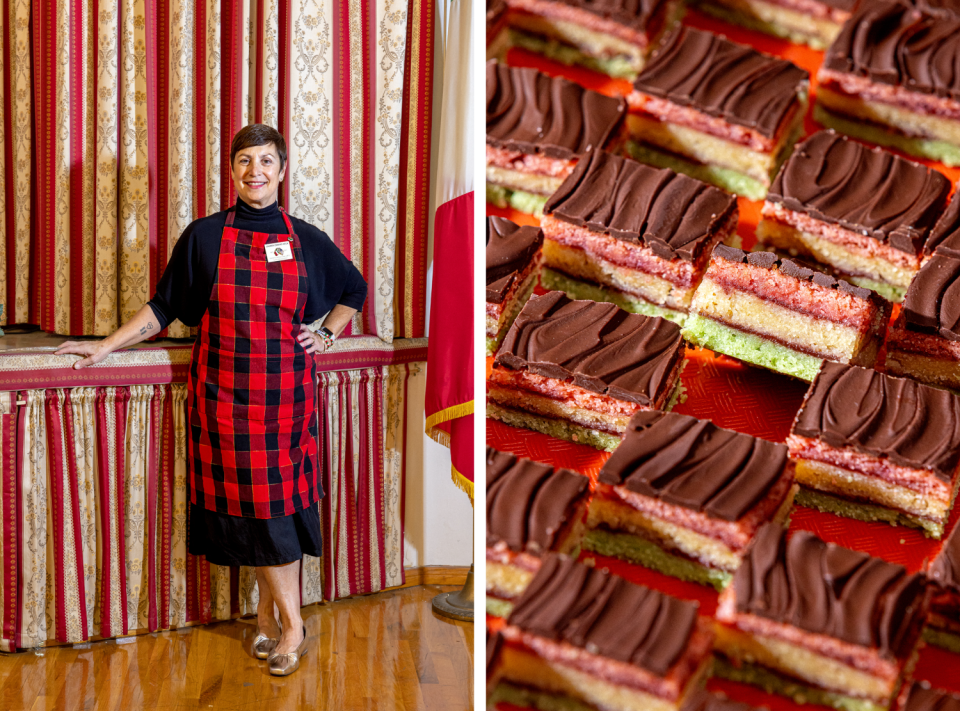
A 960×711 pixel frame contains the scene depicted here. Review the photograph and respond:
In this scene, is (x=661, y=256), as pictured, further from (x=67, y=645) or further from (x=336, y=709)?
(x=67, y=645)

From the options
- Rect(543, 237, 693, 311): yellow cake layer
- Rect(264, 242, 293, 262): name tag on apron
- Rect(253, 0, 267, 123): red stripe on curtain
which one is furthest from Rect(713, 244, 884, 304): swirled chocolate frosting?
Rect(253, 0, 267, 123): red stripe on curtain

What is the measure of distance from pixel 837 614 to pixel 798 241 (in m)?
0.83

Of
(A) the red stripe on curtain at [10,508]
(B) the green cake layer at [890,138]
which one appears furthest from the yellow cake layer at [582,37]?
(A) the red stripe on curtain at [10,508]

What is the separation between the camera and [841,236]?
1.71 m

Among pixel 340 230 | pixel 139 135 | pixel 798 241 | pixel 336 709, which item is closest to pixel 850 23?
pixel 798 241

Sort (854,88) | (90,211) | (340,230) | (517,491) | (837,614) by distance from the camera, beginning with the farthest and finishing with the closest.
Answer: (340,230) < (90,211) < (854,88) < (517,491) < (837,614)

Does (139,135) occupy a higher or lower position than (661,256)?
higher

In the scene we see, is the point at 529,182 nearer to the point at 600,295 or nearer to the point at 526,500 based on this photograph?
the point at 600,295

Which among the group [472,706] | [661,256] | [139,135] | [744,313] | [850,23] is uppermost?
[850,23]

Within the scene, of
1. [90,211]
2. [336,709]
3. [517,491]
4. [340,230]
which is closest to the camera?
[517,491]

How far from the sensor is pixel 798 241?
1.74 meters

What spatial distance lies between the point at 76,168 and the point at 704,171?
6.23 ft

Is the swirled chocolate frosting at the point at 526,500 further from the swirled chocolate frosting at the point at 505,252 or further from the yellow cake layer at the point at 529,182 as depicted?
the yellow cake layer at the point at 529,182

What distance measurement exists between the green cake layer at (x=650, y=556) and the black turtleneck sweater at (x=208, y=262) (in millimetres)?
1476
